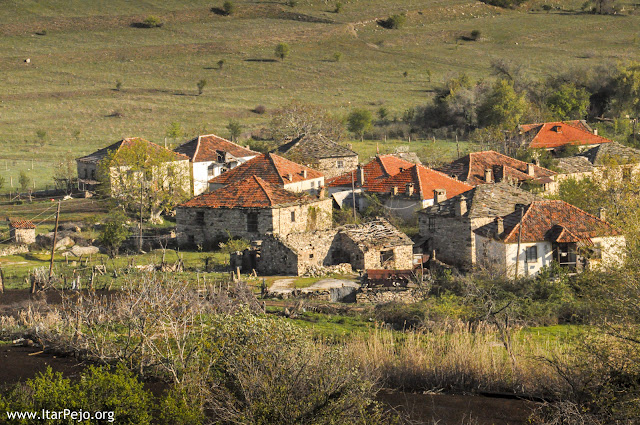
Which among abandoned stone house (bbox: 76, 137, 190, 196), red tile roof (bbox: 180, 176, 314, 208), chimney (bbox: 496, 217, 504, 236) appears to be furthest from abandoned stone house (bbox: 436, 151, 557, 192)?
abandoned stone house (bbox: 76, 137, 190, 196)

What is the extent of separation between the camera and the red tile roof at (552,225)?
42969 millimetres

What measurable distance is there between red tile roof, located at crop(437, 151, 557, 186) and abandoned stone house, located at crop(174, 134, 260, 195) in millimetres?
17607

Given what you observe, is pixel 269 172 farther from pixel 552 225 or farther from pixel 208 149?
pixel 552 225

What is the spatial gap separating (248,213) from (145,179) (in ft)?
52.1

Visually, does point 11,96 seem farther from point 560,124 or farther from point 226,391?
point 226,391

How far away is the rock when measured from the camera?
50391 mm

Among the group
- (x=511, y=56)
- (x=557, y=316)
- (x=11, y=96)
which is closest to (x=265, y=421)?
(x=557, y=316)

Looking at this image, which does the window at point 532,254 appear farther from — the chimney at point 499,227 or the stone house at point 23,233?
the stone house at point 23,233

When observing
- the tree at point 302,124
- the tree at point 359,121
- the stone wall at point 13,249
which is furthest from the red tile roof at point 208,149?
the stone wall at point 13,249

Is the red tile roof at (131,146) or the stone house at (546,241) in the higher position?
the red tile roof at (131,146)

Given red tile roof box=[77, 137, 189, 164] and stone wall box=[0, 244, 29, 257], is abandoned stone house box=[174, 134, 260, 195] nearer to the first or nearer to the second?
red tile roof box=[77, 137, 189, 164]

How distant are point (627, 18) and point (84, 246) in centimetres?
12723

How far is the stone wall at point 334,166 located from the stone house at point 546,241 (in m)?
26.9

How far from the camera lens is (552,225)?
44.2m
